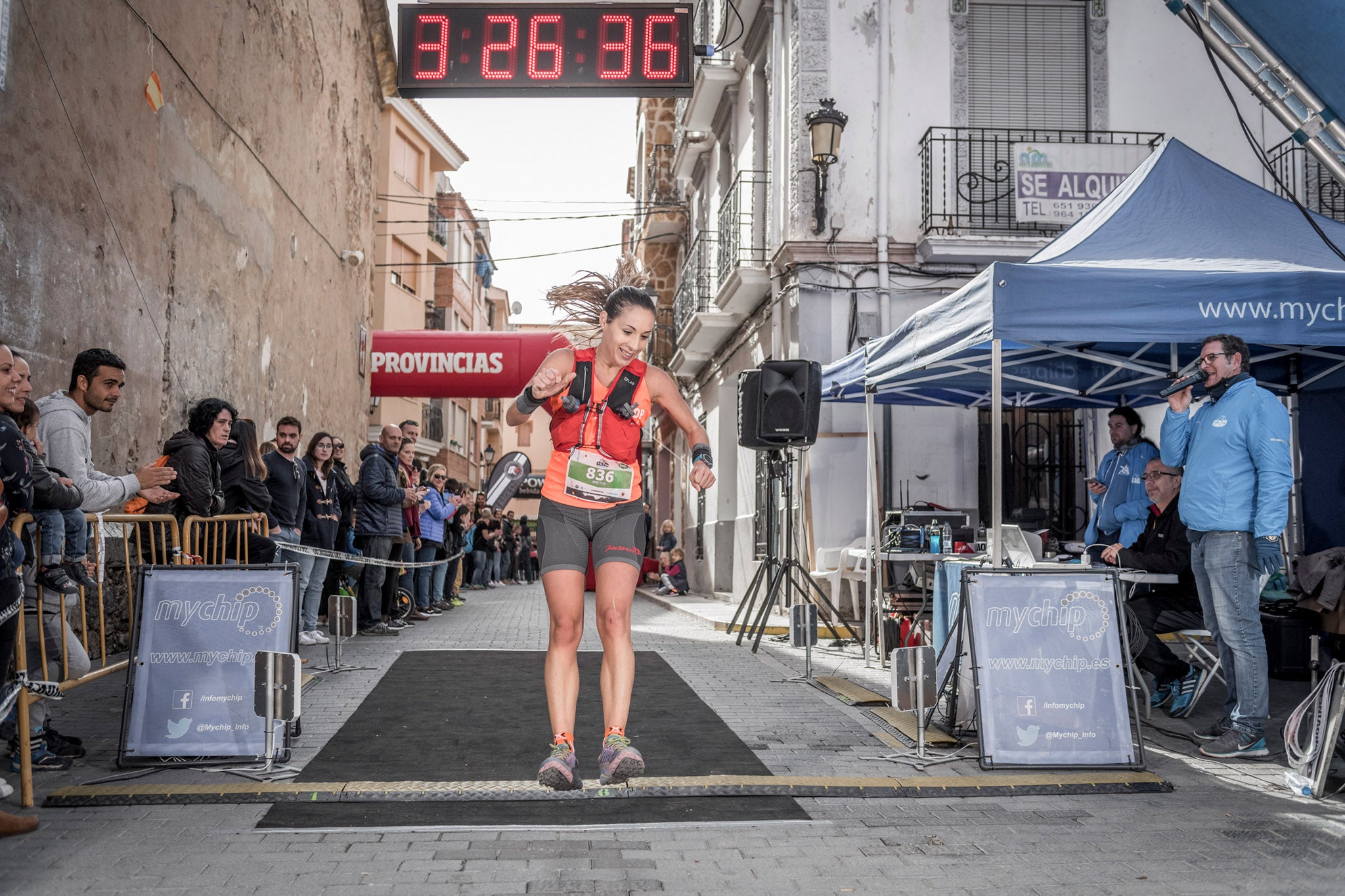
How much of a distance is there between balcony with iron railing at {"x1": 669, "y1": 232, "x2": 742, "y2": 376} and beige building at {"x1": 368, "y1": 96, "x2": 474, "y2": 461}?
12341 mm

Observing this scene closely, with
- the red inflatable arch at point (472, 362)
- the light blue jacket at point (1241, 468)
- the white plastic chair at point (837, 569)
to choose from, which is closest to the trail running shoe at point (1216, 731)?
the light blue jacket at point (1241, 468)

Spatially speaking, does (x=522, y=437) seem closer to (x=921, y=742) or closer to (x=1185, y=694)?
(x=1185, y=694)

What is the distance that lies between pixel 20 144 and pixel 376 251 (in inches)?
1080

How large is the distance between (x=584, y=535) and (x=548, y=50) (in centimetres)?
689

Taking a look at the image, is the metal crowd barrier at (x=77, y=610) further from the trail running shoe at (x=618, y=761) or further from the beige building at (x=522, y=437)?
the beige building at (x=522, y=437)

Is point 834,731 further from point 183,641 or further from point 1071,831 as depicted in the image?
point 183,641

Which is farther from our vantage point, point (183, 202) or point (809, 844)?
point (183, 202)

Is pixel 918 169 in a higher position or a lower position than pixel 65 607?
higher

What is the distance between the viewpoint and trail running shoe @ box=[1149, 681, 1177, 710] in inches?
287

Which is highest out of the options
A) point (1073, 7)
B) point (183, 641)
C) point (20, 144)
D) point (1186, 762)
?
point (1073, 7)

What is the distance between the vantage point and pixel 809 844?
406cm

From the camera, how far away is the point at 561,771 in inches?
179

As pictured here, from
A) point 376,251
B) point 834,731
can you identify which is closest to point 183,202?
point 834,731

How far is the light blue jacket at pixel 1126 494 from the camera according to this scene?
7.66 m
